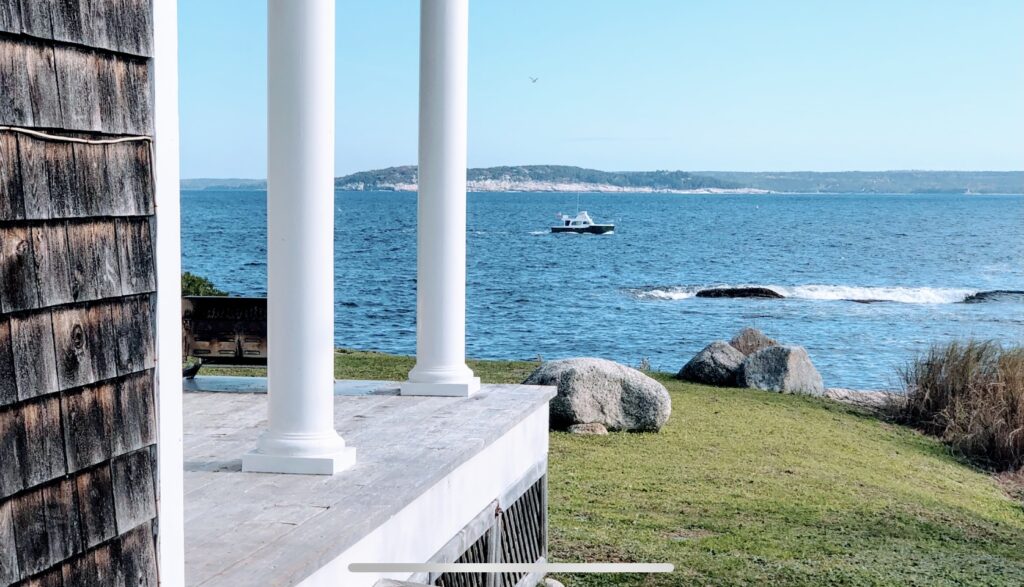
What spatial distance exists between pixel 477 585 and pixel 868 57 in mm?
72031

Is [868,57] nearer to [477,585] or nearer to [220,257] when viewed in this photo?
[220,257]

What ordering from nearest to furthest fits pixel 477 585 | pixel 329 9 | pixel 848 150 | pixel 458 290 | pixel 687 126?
1. pixel 329 9
2. pixel 477 585
3. pixel 458 290
4. pixel 687 126
5. pixel 848 150

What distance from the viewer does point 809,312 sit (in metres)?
36.9

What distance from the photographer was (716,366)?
14320 millimetres

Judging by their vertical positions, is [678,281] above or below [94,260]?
below

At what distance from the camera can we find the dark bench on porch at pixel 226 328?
749cm

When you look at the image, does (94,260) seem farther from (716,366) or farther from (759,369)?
(716,366)

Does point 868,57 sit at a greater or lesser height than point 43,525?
greater

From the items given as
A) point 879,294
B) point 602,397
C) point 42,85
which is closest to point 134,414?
point 42,85

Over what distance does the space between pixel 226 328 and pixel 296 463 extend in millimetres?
2999

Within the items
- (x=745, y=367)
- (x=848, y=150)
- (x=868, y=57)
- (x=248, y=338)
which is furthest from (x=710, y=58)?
(x=248, y=338)

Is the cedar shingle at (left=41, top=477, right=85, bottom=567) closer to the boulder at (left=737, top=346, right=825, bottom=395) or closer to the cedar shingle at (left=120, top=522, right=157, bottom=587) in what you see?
the cedar shingle at (left=120, top=522, right=157, bottom=587)

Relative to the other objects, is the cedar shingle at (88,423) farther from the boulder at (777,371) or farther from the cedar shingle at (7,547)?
the boulder at (777,371)

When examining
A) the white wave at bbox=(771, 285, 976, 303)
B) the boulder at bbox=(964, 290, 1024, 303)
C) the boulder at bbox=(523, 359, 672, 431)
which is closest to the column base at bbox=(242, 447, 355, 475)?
the boulder at bbox=(523, 359, 672, 431)
